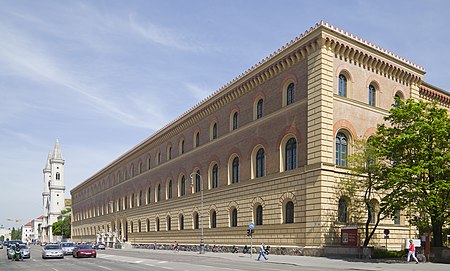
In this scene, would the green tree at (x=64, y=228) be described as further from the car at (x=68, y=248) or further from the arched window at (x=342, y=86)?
the arched window at (x=342, y=86)

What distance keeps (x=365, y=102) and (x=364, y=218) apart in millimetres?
9143

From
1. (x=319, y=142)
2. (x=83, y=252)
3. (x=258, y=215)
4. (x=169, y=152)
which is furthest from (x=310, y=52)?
(x=169, y=152)

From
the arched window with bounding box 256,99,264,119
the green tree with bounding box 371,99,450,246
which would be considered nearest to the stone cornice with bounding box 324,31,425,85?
the green tree with bounding box 371,99,450,246

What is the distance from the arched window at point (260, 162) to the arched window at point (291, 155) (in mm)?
3594

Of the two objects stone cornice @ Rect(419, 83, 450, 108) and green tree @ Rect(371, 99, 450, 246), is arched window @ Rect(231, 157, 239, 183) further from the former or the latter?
stone cornice @ Rect(419, 83, 450, 108)

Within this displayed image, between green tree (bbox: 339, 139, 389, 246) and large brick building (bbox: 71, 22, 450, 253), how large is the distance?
0.72 m

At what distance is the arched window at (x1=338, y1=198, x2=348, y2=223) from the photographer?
36.4 metres

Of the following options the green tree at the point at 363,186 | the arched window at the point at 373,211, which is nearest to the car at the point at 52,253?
the green tree at the point at 363,186

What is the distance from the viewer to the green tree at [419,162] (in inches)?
1198

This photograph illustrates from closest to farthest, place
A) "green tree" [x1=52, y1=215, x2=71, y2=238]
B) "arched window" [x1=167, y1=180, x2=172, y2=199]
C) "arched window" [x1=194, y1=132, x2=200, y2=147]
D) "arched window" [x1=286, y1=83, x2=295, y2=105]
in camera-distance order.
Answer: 1. "arched window" [x1=286, y1=83, x2=295, y2=105]
2. "arched window" [x1=194, y1=132, x2=200, y2=147]
3. "arched window" [x1=167, y1=180, x2=172, y2=199]
4. "green tree" [x1=52, y1=215, x2=71, y2=238]

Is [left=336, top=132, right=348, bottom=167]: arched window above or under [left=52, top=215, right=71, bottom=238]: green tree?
above

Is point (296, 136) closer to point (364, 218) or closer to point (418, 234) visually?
point (364, 218)

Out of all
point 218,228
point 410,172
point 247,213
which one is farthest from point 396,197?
point 218,228

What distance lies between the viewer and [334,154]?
3650cm
